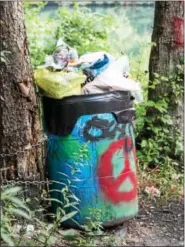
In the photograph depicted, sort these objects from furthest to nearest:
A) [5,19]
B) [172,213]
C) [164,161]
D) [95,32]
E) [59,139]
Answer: [95,32] → [164,161] → [172,213] → [59,139] → [5,19]

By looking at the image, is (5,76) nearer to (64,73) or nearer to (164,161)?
(64,73)

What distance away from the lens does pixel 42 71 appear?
3.18m

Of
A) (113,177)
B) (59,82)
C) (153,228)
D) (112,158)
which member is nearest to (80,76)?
(59,82)

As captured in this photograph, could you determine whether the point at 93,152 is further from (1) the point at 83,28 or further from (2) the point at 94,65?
(1) the point at 83,28

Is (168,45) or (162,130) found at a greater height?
(168,45)

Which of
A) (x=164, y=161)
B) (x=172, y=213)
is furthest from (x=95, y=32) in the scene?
(x=172, y=213)

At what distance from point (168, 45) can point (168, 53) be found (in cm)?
7

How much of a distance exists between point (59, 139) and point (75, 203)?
42 centimetres

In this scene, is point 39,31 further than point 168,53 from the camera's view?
Yes

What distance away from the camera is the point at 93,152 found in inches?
122

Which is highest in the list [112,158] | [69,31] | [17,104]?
[69,31]

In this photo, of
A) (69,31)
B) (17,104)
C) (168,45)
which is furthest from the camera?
(69,31)

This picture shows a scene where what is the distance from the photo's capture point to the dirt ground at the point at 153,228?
325 cm

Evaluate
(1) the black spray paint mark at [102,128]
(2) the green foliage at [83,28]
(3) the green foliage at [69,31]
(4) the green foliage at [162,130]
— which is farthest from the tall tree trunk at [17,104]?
(2) the green foliage at [83,28]
